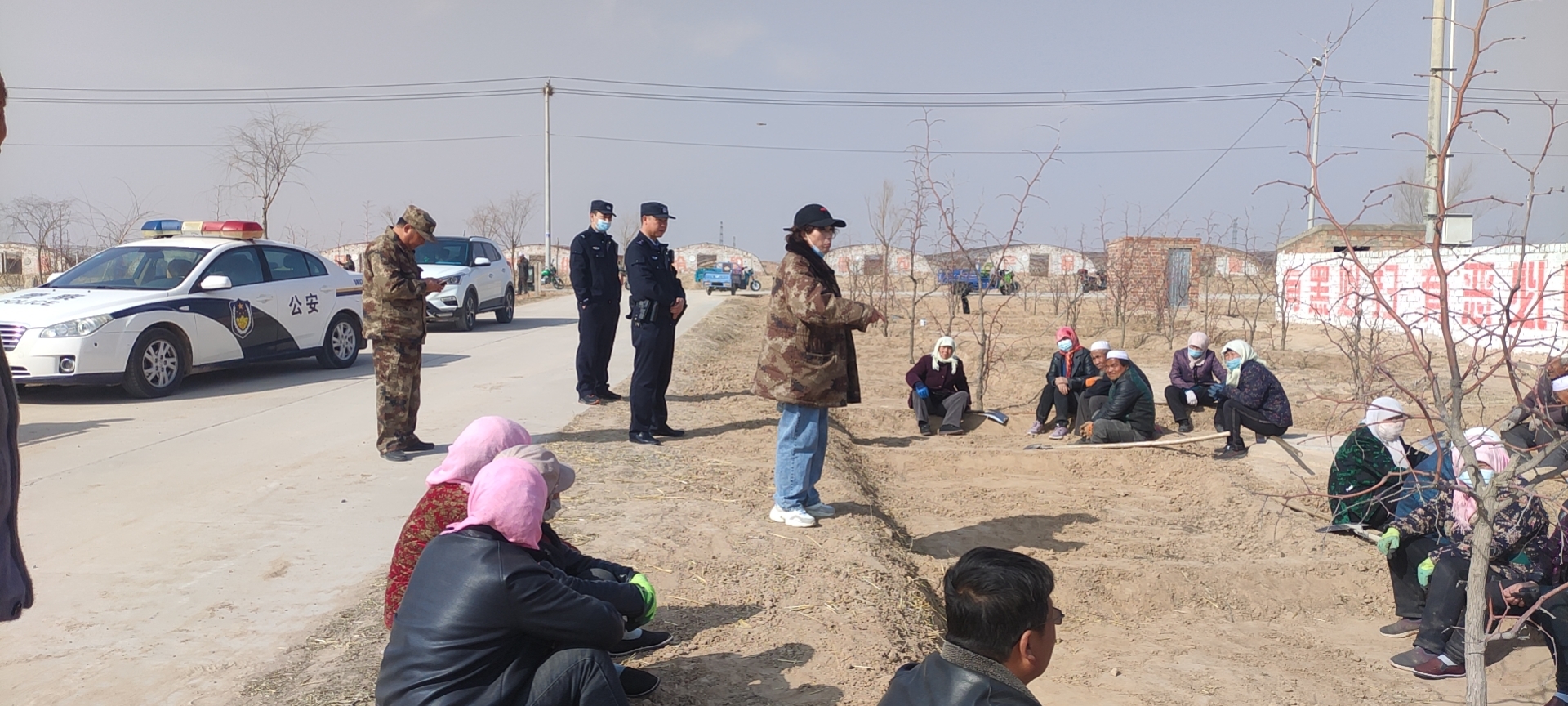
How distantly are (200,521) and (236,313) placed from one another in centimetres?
510

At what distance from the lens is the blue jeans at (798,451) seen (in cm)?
533

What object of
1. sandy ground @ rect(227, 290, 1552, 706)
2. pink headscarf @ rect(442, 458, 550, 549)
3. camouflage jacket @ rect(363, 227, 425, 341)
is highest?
camouflage jacket @ rect(363, 227, 425, 341)

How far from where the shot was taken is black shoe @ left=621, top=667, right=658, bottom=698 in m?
3.39

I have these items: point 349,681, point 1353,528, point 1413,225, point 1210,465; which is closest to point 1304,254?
point 1413,225

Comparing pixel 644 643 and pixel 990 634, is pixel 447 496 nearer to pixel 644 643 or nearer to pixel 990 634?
pixel 644 643

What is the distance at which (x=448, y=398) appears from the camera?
30.6 ft

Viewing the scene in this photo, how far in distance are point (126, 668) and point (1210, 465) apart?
23.6 feet

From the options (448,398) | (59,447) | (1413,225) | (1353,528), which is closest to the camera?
(1353,528)

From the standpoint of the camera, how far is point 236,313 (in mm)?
9797

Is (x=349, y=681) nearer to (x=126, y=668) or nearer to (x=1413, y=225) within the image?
(x=126, y=668)

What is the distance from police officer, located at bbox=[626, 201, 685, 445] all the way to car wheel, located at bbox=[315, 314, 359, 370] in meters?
5.25

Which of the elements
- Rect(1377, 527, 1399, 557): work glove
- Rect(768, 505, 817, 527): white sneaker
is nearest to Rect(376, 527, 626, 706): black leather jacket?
Rect(768, 505, 817, 527): white sneaker

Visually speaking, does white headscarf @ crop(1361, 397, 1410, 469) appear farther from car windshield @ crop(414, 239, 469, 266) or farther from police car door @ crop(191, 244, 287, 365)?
car windshield @ crop(414, 239, 469, 266)

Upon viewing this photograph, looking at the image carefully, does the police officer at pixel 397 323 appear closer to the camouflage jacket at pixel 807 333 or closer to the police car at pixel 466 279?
the camouflage jacket at pixel 807 333
